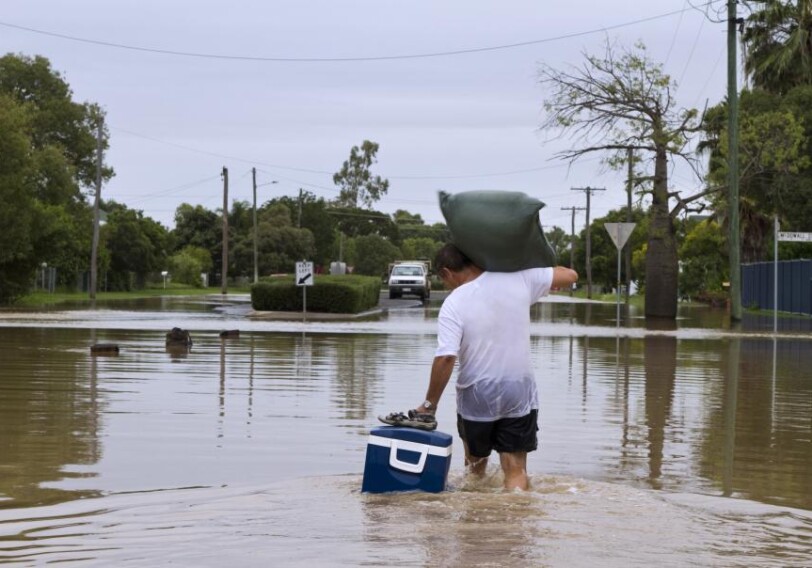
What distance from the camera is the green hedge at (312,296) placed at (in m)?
40.8

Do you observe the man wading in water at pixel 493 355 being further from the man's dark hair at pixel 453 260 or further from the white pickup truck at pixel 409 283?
the white pickup truck at pixel 409 283

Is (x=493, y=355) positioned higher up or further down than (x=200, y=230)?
further down

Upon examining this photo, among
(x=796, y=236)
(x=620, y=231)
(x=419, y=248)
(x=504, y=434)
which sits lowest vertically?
(x=504, y=434)

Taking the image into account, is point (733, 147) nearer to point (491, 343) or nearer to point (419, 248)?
point (491, 343)

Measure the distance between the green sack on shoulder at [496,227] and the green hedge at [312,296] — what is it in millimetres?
32726

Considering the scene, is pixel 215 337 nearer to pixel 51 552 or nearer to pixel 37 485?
pixel 37 485

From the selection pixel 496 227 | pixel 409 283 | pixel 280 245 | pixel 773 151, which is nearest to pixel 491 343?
pixel 496 227

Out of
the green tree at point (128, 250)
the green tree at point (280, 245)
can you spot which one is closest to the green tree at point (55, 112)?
the green tree at point (128, 250)

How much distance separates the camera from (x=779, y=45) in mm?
44969

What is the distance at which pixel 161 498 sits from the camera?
789cm

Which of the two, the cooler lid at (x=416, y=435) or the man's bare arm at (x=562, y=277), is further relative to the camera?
the man's bare arm at (x=562, y=277)

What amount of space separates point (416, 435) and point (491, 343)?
0.69 metres

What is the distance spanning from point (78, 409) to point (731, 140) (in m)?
27.4

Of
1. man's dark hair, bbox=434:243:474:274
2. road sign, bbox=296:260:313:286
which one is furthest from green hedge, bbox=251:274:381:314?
man's dark hair, bbox=434:243:474:274
